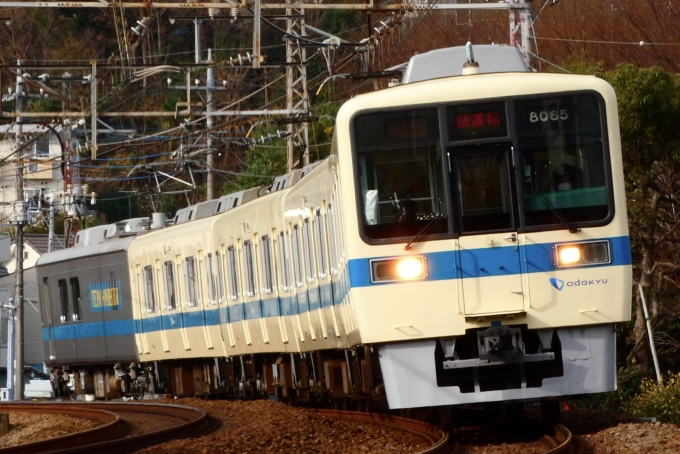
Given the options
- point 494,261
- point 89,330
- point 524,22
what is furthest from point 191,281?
point 494,261

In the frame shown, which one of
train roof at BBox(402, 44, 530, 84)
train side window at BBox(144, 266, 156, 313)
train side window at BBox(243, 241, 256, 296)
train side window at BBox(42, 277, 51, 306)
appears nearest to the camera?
train roof at BBox(402, 44, 530, 84)

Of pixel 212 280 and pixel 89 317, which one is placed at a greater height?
pixel 212 280

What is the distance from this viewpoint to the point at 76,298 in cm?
2222

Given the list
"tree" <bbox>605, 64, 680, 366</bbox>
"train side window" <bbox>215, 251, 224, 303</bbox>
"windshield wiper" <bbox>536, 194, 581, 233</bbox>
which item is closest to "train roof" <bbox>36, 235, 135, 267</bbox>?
"train side window" <bbox>215, 251, 224, 303</bbox>

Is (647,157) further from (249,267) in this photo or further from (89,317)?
(89,317)

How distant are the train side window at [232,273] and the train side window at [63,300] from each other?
270 inches

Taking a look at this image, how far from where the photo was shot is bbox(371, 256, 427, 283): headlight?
934cm

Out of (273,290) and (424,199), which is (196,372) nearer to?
(273,290)

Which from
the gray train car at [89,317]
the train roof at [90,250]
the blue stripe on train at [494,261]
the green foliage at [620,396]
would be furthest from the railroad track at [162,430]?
the green foliage at [620,396]

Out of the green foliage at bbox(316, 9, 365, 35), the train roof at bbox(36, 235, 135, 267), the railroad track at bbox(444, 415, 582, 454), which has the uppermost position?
the green foliage at bbox(316, 9, 365, 35)

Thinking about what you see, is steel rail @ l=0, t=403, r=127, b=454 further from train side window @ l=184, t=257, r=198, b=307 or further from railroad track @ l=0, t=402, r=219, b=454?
train side window @ l=184, t=257, r=198, b=307

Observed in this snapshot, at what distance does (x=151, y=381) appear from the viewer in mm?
20625

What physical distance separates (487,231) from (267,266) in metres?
5.81

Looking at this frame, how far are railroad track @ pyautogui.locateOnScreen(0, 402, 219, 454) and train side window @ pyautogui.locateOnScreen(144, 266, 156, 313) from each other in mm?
1538
